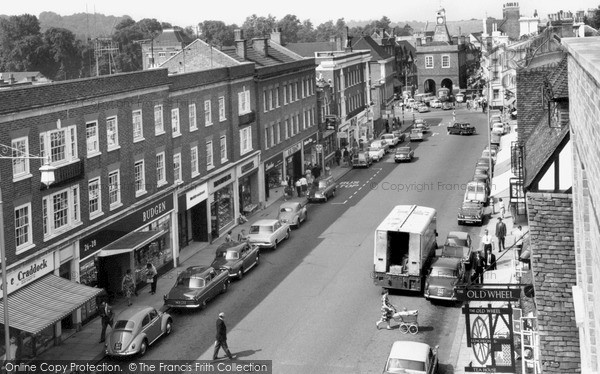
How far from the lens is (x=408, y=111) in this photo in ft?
402

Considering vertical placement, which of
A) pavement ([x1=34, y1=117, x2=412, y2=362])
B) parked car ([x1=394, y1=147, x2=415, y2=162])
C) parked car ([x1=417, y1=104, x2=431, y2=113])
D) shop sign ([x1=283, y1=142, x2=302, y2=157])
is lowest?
pavement ([x1=34, y1=117, x2=412, y2=362])

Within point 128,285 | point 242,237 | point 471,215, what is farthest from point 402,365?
point 471,215

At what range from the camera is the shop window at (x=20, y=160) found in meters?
28.0

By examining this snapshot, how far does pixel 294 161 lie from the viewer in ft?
207

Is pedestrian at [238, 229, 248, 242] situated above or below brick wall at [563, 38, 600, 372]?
below

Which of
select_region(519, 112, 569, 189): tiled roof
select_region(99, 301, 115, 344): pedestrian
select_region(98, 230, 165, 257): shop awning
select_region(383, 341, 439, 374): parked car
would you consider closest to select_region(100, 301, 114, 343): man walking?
select_region(99, 301, 115, 344): pedestrian

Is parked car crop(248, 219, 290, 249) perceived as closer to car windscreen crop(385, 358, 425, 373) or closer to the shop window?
the shop window

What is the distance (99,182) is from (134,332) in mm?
8799

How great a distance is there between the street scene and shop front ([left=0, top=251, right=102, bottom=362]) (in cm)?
9

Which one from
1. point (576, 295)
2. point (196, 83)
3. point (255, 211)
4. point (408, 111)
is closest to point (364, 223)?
point (255, 211)

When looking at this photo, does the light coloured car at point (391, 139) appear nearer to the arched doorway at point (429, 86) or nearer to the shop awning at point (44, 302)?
the shop awning at point (44, 302)

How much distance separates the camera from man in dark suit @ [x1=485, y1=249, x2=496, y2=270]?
33.4 meters

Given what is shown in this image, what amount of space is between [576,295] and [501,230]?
28.4 meters

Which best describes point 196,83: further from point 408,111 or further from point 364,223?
point 408,111
